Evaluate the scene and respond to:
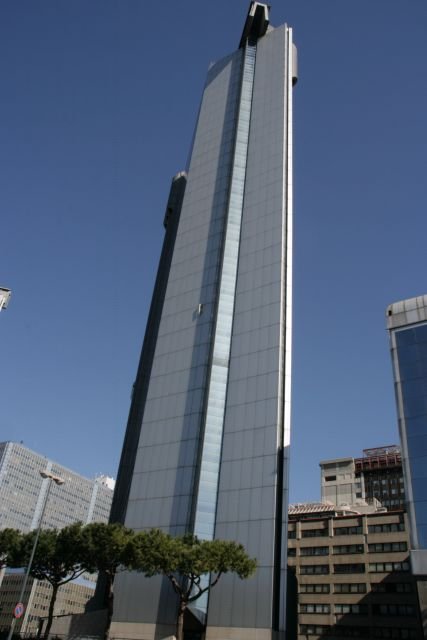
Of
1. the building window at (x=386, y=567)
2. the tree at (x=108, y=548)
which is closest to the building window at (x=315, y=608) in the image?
the building window at (x=386, y=567)

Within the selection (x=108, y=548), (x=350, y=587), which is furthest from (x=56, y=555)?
(x=350, y=587)

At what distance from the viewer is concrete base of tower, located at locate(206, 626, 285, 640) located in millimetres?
55500

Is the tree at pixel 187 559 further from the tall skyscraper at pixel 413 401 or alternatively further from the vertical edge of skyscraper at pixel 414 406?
the tall skyscraper at pixel 413 401

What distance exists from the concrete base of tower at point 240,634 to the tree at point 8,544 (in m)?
29.9

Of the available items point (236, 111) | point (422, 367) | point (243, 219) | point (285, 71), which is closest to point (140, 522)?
point (422, 367)

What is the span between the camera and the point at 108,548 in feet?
194

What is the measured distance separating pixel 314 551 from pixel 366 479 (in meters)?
75.0

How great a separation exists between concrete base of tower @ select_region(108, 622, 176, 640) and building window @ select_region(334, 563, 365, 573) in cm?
5083

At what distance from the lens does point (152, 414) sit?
78562 mm

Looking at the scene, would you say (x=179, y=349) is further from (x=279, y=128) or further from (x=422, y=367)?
(x=279, y=128)

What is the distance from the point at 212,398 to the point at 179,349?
11.3 metres

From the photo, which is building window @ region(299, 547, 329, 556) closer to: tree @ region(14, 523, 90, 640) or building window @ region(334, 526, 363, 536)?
building window @ region(334, 526, 363, 536)

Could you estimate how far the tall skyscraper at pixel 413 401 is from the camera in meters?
58.2

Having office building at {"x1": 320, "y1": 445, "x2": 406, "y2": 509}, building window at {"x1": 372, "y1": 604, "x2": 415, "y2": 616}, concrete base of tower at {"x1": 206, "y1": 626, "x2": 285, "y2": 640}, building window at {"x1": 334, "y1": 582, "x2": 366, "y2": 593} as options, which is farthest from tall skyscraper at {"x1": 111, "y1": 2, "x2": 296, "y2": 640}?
office building at {"x1": 320, "y1": 445, "x2": 406, "y2": 509}
